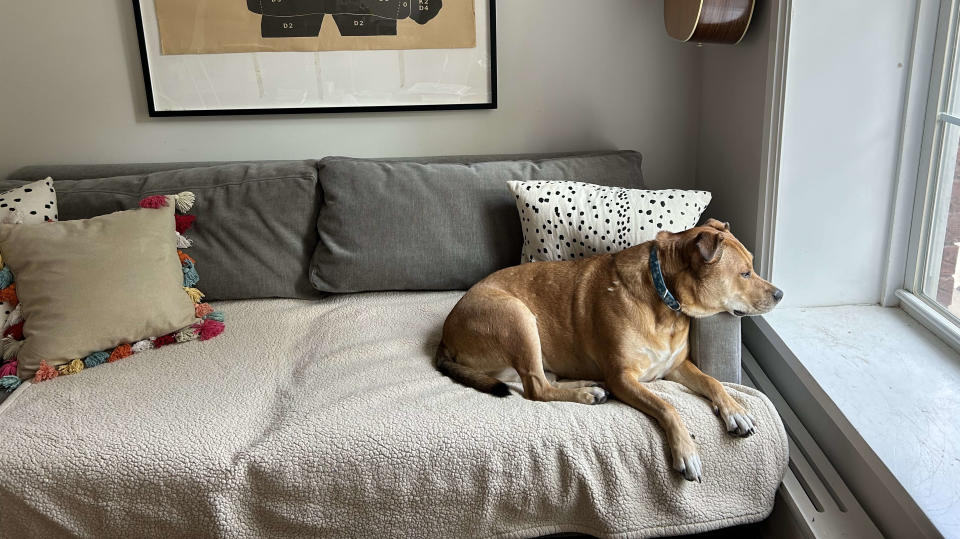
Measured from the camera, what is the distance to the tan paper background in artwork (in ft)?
8.63

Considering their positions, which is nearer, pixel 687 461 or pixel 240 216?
pixel 687 461

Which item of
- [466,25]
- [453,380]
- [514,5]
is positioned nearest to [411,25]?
[466,25]

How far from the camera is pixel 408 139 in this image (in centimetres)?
281

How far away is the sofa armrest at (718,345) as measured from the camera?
6.40 feet

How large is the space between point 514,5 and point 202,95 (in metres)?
1.08

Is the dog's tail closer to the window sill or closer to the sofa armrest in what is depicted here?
the sofa armrest

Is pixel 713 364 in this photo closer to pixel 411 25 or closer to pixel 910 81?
pixel 910 81

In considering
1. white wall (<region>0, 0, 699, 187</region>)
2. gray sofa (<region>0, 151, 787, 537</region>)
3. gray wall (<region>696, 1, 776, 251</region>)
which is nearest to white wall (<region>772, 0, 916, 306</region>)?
gray wall (<region>696, 1, 776, 251</region>)

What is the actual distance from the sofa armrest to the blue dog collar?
0.10 m

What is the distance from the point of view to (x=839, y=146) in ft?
6.74

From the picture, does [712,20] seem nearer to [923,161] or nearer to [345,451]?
[923,161]

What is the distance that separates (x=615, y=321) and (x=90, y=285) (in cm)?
134

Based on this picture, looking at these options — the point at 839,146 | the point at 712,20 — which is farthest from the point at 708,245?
the point at 712,20

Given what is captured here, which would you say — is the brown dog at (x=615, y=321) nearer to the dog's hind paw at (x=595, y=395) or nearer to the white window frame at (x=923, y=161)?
the dog's hind paw at (x=595, y=395)
